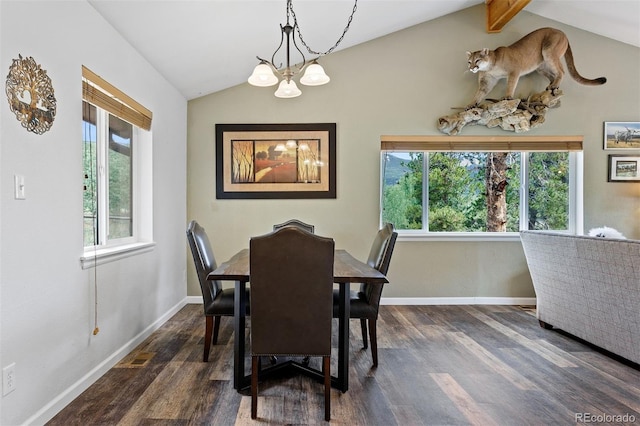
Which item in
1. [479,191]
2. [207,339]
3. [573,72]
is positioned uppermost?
[573,72]

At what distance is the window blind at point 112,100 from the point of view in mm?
2115

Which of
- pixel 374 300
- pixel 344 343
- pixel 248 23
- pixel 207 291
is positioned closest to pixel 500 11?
pixel 248 23

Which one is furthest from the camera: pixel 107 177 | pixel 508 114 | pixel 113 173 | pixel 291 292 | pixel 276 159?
pixel 276 159

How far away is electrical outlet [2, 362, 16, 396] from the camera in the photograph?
1489mm

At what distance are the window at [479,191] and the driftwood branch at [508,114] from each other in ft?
1.05

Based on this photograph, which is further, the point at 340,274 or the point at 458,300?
the point at 458,300

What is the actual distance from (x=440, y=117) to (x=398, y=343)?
251 centimetres

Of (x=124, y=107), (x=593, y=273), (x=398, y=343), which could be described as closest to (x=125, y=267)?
(x=124, y=107)

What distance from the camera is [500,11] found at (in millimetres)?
3592

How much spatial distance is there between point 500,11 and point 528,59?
58cm

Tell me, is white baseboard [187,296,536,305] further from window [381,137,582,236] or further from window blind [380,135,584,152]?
window blind [380,135,584,152]

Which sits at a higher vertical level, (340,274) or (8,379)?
(340,274)

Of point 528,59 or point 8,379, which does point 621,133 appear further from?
point 8,379

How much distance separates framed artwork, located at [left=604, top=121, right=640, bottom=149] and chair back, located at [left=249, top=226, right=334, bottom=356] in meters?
4.04
